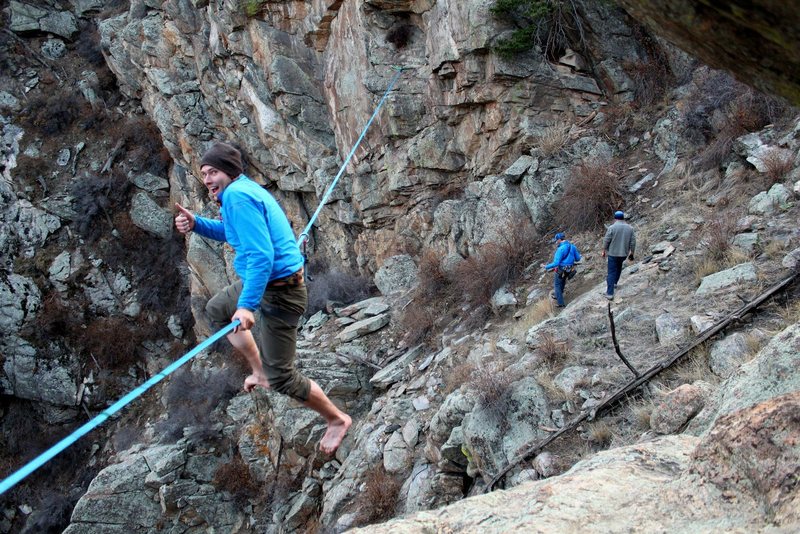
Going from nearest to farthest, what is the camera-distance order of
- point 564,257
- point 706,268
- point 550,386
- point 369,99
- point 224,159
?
1. point 224,159
2. point 550,386
3. point 706,268
4. point 564,257
5. point 369,99

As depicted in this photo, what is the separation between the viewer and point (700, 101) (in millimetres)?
11055

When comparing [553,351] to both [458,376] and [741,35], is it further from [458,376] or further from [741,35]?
[741,35]

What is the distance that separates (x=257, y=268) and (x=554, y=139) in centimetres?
998

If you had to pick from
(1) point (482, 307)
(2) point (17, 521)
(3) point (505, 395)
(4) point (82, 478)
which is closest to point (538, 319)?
(1) point (482, 307)

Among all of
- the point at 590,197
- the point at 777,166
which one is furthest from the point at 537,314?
the point at 777,166

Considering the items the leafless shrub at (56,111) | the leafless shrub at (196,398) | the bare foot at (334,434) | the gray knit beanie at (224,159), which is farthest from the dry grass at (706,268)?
the leafless shrub at (56,111)

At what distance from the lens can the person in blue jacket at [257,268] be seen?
11.7 ft

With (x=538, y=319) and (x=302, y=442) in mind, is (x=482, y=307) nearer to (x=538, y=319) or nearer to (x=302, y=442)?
(x=538, y=319)

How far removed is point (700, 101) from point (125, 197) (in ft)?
68.5

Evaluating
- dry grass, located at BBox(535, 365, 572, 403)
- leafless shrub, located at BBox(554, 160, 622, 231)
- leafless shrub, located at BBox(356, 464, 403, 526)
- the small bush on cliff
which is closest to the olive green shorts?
dry grass, located at BBox(535, 365, 572, 403)

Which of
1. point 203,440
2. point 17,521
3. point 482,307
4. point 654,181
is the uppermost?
point 654,181

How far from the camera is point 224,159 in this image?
148 inches

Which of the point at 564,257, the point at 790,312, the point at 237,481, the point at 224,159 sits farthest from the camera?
the point at 237,481

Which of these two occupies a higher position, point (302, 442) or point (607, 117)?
point (607, 117)
